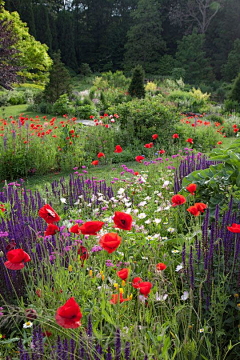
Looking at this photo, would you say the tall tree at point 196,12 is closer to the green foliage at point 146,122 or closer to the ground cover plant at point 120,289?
the green foliage at point 146,122

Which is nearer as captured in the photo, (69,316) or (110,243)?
(69,316)

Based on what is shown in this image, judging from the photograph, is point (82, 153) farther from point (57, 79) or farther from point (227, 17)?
point (227, 17)

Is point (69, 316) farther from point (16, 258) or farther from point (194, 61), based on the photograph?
point (194, 61)

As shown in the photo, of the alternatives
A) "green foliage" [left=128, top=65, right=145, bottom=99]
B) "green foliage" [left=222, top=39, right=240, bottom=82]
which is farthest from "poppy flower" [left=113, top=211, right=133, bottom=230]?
"green foliage" [left=222, top=39, right=240, bottom=82]

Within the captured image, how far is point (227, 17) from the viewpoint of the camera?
105 feet

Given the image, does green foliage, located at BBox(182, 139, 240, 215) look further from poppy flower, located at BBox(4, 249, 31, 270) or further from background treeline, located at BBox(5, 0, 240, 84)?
background treeline, located at BBox(5, 0, 240, 84)

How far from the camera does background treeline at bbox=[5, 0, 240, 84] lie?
99.0ft

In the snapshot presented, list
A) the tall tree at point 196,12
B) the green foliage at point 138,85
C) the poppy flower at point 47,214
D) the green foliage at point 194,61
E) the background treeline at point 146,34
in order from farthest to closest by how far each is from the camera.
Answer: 1. the tall tree at point 196,12
2. the background treeline at point 146,34
3. the green foliage at point 194,61
4. the green foliage at point 138,85
5. the poppy flower at point 47,214

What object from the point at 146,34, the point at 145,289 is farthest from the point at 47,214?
the point at 146,34

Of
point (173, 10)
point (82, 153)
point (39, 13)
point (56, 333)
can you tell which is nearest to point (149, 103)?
point (82, 153)

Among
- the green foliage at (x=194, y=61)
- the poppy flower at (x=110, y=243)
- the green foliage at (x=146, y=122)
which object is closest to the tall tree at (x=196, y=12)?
the green foliage at (x=194, y=61)

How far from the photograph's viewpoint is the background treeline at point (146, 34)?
99.0 ft

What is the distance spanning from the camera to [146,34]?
33.3m

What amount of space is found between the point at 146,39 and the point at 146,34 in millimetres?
541
